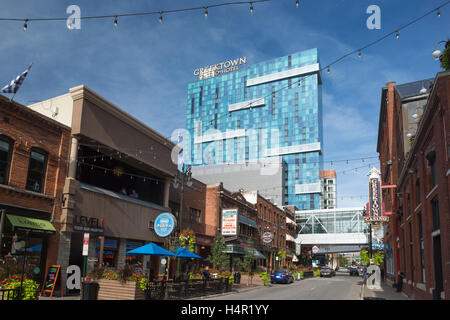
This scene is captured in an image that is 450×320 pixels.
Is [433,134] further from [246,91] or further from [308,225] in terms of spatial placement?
[246,91]

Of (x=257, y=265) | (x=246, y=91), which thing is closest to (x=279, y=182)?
(x=246, y=91)

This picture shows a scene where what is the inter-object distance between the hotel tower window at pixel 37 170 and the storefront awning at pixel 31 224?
1.72 meters

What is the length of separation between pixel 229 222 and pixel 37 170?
906 inches

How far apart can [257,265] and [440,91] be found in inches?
1654

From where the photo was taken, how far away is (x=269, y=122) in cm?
13550

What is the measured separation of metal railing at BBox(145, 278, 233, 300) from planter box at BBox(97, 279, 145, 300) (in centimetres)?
75

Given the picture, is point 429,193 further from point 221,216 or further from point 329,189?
point 329,189

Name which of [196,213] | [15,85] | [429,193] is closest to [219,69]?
[196,213]

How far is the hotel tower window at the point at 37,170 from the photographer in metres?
19.3

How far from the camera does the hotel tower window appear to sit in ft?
63.3

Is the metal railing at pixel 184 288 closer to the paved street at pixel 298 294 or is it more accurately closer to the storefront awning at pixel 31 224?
the paved street at pixel 298 294

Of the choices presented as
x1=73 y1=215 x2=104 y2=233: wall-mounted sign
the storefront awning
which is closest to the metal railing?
x1=73 y1=215 x2=104 y2=233: wall-mounted sign

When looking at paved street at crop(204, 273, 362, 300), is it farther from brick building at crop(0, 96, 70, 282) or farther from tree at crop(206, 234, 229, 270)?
brick building at crop(0, 96, 70, 282)
